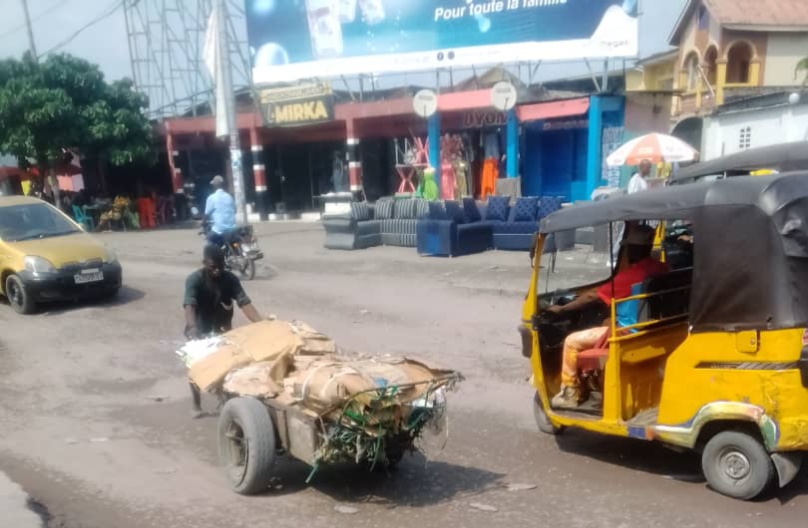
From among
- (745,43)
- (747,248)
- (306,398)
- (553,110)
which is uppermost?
(745,43)

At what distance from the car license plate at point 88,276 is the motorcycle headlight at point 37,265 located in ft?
1.21

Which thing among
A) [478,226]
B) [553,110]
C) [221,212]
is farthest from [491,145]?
[221,212]

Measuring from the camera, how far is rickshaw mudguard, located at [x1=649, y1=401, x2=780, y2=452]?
14.6 feet

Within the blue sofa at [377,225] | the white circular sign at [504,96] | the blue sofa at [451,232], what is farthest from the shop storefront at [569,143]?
the blue sofa at [377,225]

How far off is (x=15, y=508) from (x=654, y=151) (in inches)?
498

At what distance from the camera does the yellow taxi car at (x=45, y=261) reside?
36.9 feet

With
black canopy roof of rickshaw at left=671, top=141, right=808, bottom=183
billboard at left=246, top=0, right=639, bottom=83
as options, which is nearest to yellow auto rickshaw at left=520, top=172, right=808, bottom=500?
black canopy roof of rickshaw at left=671, top=141, right=808, bottom=183

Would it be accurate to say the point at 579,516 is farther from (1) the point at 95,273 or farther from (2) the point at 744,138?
(2) the point at 744,138

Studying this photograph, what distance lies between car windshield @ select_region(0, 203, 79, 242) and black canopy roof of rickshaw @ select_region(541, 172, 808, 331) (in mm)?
10270

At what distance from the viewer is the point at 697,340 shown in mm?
4762

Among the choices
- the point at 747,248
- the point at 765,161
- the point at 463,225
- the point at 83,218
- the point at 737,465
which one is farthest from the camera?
the point at 83,218

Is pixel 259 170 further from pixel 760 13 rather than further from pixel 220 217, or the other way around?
pixel 760 13

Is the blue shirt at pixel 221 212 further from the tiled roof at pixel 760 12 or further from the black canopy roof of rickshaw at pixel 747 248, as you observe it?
the tiled roof at pixel 760 12

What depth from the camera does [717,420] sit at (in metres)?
4.76
